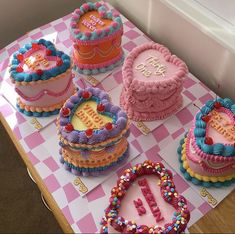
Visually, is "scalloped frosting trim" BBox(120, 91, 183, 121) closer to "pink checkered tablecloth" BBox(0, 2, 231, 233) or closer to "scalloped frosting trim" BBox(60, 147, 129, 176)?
"pink checkered tablecloth" BBox(0, 2, 231, 233)

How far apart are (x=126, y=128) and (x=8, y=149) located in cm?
113

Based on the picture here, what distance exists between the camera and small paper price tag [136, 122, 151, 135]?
5.02 ft

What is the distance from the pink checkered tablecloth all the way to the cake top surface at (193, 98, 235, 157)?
0.59ft

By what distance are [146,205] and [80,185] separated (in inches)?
11.6

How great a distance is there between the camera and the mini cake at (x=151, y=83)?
1.44 metres

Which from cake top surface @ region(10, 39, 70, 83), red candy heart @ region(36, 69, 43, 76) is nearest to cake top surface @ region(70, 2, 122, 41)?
cake top surface @ region(10, 39, 70, 83)

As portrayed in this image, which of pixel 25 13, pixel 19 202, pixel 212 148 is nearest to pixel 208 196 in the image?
pixel 212 148

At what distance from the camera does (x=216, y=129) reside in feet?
4.38

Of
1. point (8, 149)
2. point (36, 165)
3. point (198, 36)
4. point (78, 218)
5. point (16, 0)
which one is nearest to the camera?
point (78, 218)

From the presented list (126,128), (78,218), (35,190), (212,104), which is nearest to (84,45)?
(126,128)

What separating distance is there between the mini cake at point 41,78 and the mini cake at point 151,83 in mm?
246

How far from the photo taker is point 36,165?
1469 mm

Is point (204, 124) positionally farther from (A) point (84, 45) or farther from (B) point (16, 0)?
(B) point (16, 0)

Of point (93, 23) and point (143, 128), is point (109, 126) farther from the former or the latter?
point (93, 23)
